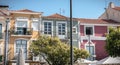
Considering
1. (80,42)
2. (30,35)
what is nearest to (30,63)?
(30,35)

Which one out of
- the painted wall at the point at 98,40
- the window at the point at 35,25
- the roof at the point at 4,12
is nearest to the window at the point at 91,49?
the painted wall at the point at 98,40

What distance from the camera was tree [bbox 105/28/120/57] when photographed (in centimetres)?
2567

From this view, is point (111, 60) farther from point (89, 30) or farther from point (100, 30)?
point (100, 30)

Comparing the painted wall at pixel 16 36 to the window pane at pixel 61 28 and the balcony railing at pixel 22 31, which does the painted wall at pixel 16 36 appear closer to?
the balcony railing at pixel 22 31

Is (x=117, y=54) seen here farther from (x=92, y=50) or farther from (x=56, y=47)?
(x=92, y=50)

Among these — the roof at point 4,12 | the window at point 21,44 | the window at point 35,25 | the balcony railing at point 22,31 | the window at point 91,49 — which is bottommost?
the window at point 91,49

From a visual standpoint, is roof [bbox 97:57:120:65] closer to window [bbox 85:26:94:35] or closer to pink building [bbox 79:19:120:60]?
pink building [bbox 79:19:120:60]

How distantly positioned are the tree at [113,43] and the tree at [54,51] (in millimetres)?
3574

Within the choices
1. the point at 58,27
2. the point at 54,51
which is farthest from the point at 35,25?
the point at 54,51

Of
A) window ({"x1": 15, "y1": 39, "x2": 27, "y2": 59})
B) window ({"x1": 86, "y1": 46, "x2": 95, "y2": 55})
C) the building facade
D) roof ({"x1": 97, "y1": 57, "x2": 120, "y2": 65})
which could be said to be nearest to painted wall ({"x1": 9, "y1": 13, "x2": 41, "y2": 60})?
window ({"x1": 15, "y1": 39, "x2": 27, "y2": 59})

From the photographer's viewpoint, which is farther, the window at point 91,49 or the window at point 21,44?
the window at point 91,49

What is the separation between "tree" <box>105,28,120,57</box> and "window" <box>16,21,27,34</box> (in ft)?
43.6

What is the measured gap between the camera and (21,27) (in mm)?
37250

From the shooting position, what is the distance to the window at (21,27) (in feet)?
122
